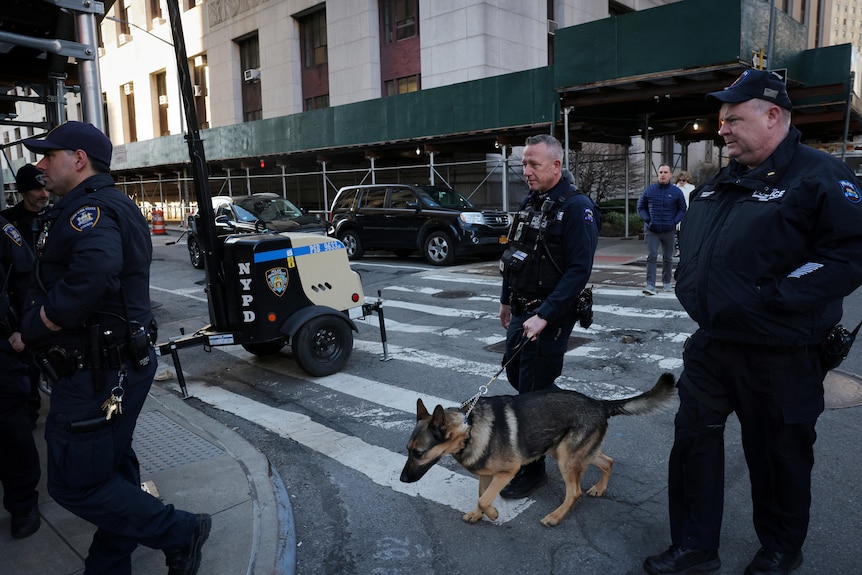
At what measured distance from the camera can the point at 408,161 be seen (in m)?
25.8

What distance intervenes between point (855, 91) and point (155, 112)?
3811 centimetres

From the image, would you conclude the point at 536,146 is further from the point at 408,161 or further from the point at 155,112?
the point at 155,112

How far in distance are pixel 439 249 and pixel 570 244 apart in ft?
36.2

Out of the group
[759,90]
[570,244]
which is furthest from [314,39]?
[759,90]

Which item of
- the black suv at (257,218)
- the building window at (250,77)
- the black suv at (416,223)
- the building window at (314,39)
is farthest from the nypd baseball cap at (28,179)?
the building window at (250,77)

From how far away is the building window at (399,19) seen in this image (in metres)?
25.9

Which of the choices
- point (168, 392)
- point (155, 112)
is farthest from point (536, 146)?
point (155, 112)

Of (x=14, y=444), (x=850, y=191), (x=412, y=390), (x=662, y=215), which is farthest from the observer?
(x=662, y=215)

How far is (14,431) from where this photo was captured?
344 cm

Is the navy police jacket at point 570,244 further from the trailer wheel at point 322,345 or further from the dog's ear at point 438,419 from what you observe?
the trailer wheel at point 322,345

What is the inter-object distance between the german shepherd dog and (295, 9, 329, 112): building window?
91.9ft

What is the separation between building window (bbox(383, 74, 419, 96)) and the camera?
85.6 feet

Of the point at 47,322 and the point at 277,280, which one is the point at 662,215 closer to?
the point at 277,280

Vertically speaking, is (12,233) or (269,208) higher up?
(12,233)
